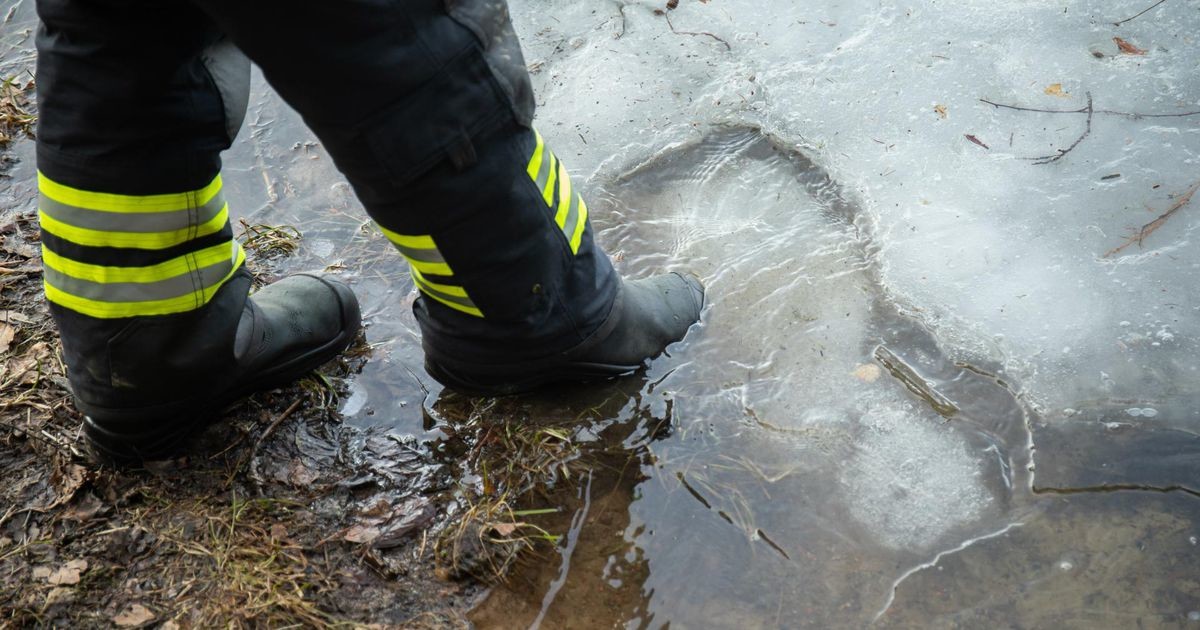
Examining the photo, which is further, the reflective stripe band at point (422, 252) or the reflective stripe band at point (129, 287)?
the reflective stripe band at point (129, 287)

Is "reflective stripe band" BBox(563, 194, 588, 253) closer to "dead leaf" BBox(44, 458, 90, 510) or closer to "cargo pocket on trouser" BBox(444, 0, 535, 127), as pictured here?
"cargo pocket on trouser" BBox(444, 0, 535, 127)

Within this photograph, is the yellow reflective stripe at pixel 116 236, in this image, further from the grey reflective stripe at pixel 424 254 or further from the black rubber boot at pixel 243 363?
the grey reflective stripe at pixel 424 254

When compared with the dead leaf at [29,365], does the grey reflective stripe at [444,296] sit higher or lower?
higher

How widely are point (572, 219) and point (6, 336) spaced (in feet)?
5.88

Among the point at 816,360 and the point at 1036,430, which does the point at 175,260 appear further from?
the point at 1036,430

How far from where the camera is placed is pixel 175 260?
6.38ft

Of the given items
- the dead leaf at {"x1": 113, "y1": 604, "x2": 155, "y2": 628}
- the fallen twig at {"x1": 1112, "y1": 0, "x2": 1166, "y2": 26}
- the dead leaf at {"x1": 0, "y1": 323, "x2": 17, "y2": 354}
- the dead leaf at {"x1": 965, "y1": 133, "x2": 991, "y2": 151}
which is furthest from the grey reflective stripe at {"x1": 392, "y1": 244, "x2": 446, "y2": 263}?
the fallen twig at {"x1": 1112, "y1": 0, "x2": 1166, "y2": 26}

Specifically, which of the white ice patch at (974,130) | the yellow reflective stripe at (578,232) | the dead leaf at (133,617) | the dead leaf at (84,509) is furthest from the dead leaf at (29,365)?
the white ice patch at (974,130)

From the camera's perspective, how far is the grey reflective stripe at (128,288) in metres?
1.91

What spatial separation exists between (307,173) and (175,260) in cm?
123

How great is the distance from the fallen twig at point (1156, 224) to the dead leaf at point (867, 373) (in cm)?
73

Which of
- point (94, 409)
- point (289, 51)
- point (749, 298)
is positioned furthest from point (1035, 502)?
point (94, 409)

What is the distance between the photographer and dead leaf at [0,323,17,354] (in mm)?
2549

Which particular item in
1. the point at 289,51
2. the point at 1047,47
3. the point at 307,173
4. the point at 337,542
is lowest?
the point at 337,542
